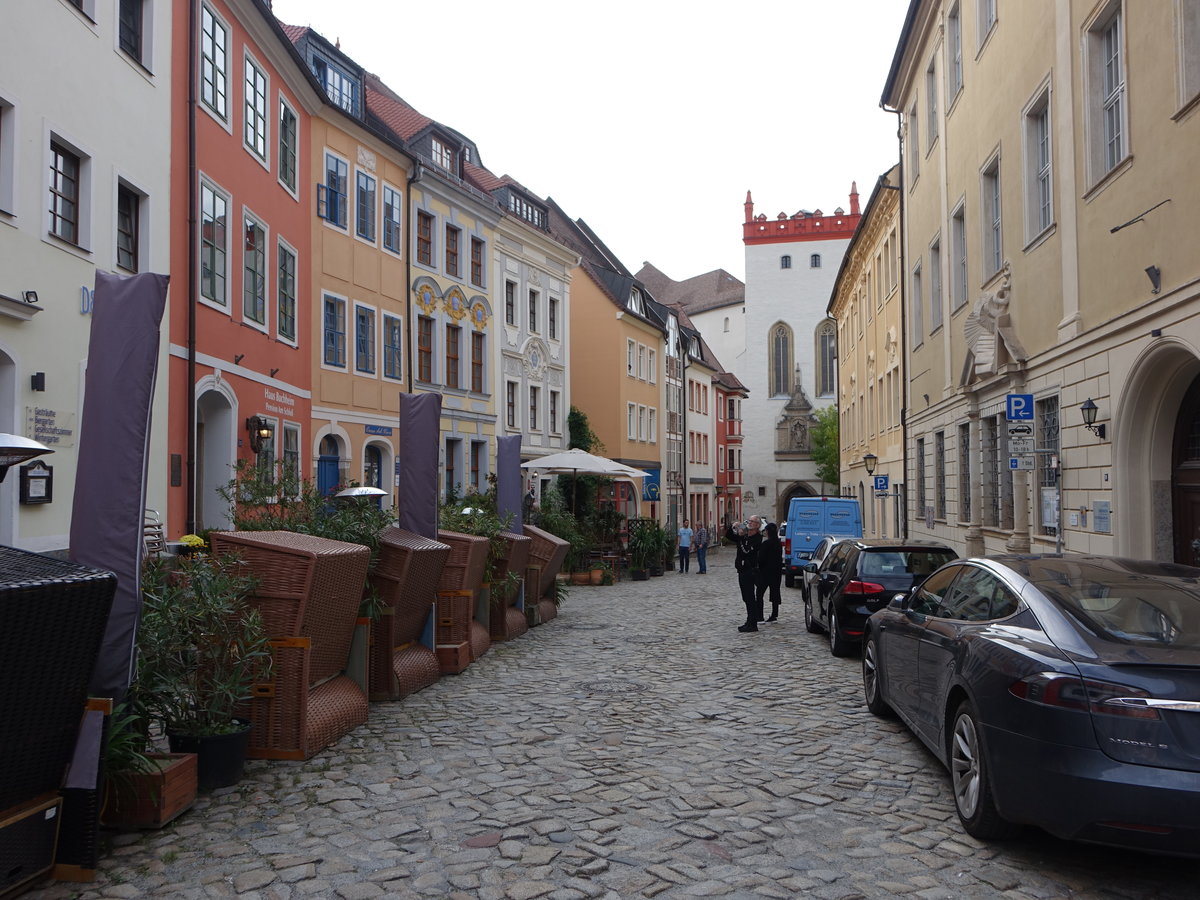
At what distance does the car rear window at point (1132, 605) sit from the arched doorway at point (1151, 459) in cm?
623

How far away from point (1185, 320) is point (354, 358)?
18.3 metres

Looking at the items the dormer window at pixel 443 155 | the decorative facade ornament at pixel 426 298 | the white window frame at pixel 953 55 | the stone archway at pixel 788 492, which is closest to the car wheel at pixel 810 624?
the white window frame at pixel 953 55

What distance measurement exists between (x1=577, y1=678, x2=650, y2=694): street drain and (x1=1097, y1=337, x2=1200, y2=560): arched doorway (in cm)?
581

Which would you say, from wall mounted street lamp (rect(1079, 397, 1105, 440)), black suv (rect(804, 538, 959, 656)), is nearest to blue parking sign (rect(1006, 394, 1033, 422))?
wall mounted street lamp (rect(1079, 397, 1105, 440))

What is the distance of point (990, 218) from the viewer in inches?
732

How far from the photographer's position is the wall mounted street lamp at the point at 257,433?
59.4 feet

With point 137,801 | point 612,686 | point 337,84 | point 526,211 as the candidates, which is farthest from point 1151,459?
point 526,211

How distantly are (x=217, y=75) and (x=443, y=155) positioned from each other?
13.5 meters

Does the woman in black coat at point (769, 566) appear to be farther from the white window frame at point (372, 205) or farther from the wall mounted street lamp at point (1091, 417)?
the white window frame at point (372, 205)

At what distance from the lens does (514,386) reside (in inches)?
1337

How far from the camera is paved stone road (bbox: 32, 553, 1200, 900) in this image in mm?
4738

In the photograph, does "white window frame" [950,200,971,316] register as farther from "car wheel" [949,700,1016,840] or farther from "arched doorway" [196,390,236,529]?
"car wheel" [949,700,1016,840]

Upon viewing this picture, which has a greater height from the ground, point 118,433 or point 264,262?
point 264,262

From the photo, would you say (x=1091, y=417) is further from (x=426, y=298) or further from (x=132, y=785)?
(x=426, y=298)
